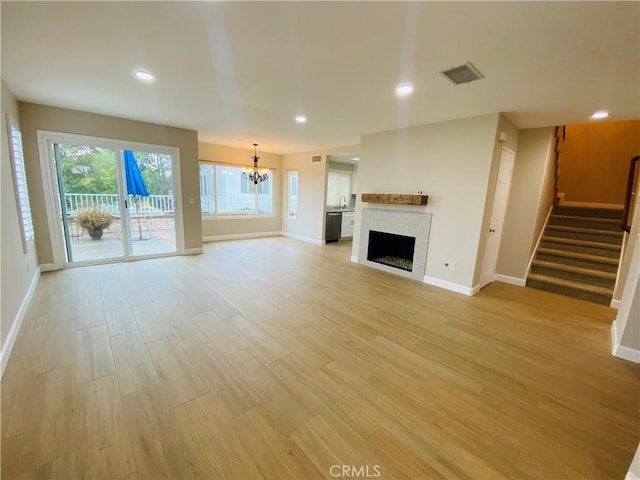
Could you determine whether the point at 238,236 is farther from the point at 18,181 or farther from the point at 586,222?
the point at 586,222

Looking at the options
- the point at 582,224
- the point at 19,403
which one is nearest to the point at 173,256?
the point at 19,403

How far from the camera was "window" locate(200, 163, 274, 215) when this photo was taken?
684 centimetres

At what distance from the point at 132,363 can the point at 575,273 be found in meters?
6.22

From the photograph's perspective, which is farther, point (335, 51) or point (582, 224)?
point (582, 224)

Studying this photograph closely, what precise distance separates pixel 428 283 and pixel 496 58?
3180 millimetres

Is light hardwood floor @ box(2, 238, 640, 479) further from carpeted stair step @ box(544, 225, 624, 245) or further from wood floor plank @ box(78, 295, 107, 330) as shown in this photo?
carpeted stair step @ box(544, 225, 624, 245)

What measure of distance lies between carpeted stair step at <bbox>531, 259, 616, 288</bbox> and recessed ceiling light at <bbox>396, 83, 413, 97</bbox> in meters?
3.95

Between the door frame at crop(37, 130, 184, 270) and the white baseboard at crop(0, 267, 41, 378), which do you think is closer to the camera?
the white baseboard at crop(0, 267, 41, 378)

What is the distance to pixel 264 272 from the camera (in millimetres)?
4531

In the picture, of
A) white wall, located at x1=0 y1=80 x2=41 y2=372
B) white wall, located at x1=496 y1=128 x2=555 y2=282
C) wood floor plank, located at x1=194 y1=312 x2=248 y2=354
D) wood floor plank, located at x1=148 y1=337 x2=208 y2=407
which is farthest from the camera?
white wall, located at x1=496 y1=128 x2=555 y2=282

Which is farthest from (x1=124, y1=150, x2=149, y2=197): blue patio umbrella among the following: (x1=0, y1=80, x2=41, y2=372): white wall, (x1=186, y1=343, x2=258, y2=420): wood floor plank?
(x1=186, y1=343, x2=258, y2=420): wood floor plank

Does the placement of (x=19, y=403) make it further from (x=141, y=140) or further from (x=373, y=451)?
(x=141, y=140)

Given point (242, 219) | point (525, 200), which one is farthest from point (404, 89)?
point (242, 219)

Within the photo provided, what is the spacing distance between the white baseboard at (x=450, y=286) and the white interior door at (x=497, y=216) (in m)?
0.46
